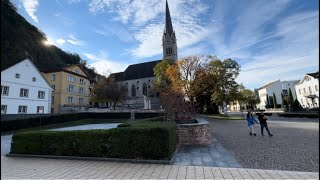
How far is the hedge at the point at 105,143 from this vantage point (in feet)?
26.9

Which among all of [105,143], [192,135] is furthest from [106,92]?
[105,143]

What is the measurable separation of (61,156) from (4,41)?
8061mm

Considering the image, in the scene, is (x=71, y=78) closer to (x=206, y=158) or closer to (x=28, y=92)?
(x=28, y=92)

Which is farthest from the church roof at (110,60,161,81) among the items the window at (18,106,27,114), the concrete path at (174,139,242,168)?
the concrete path at (174,139,242,168)

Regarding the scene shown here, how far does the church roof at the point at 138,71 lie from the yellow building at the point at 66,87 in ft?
78.7

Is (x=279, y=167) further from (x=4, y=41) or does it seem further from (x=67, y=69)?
(x=67, y=69)

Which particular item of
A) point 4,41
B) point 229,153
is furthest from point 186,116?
point 4,41

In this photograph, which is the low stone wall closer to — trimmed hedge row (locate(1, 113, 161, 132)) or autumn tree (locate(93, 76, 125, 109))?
trimmed hedge row (locate(1, 113, 161, 132))

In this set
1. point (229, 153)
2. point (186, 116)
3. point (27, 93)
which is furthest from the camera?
point (27, 93)

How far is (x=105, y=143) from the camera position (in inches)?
342

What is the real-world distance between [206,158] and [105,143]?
4.08 metres

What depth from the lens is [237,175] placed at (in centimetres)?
617

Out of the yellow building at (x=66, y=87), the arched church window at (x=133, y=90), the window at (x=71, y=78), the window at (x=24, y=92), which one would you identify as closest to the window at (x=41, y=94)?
the window at (x=24, y=92)

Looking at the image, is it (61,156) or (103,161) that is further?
(61,156)
